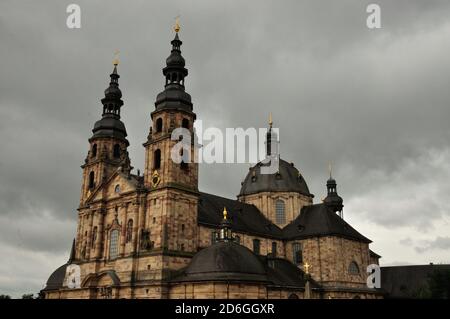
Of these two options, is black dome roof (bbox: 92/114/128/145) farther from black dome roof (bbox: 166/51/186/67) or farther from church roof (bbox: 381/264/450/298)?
church roof (bbox: 381/264/450/298)

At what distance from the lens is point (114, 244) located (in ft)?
160

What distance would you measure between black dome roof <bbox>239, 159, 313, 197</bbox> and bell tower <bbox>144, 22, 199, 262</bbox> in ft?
65.9

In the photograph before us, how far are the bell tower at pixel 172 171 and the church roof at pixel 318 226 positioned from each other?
1815 centimetres

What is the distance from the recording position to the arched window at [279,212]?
207 feet

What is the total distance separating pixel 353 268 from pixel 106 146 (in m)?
33.7

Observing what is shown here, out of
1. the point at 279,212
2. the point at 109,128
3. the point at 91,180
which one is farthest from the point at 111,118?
Answer: the point at 279,212

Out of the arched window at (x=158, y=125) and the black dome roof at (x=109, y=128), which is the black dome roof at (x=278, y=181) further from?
the arched window at (x=158, y=125)

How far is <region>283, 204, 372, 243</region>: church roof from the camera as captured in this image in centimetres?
5688

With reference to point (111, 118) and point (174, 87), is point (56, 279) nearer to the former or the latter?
point (111, 118)

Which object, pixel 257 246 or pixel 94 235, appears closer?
pixel 94 235

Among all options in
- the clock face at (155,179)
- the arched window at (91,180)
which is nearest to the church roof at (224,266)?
the clock face at (155,179)
